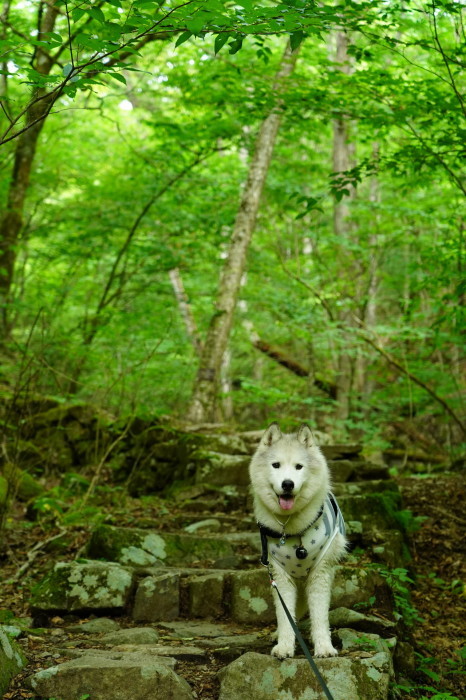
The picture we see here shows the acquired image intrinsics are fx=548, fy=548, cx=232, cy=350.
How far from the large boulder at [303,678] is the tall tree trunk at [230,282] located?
5.96 metres

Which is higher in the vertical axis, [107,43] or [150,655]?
[107,43]

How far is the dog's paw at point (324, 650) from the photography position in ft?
10.1

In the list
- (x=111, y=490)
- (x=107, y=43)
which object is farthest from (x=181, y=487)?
(x=107, y=43)

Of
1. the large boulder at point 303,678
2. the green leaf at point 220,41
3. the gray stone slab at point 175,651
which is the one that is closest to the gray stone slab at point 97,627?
the gray stone slab at point 175,651

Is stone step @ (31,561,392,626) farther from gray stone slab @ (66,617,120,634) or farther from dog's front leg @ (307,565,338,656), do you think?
dog's front leg @ (307,565,338,656)

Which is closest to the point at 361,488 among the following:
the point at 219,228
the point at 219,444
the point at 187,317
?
the point at 219,444

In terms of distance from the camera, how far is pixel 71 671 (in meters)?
2.88

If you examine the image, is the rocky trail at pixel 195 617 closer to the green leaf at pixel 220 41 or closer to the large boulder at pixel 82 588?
the large boulder at pixel 82 588

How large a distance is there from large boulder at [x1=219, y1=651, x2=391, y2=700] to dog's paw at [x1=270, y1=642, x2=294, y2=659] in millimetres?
37

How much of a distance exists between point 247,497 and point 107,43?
5.19 metres

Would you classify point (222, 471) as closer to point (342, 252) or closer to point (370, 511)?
point (370, 511)

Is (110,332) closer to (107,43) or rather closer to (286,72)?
(286,72)

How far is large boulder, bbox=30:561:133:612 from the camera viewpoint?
4098 millimetres

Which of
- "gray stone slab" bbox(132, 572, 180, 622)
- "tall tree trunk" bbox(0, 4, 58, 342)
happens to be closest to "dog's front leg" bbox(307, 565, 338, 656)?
"gray stone slab" bbox(132, 572, 180, 622)
